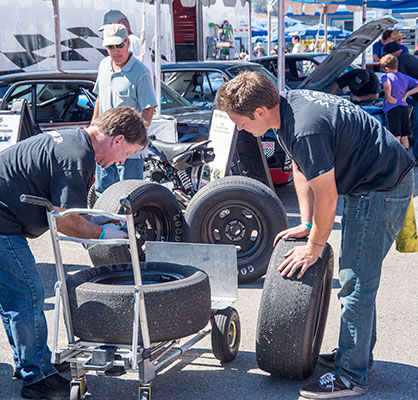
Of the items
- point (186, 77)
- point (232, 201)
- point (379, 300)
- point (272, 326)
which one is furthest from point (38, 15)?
point (272, 326)

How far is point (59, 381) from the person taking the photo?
379 cm

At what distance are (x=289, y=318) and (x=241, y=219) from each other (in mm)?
2188

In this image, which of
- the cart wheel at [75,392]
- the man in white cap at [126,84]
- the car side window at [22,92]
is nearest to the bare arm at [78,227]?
the cart wheel at [75,392]

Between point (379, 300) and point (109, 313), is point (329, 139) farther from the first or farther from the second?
point (379, 300)

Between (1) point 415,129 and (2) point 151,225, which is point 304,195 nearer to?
(2) point 151,225

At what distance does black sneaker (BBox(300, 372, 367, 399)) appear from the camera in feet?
12.1

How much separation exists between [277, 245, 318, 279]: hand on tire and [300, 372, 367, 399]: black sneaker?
1.89 feet

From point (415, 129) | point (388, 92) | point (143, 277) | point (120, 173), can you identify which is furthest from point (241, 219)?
point (415, 129)

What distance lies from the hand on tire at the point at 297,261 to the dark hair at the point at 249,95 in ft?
2.54

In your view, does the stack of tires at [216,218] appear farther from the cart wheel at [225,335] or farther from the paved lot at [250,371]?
the cart wheel at [225,335]

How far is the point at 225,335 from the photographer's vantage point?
4.08 metres

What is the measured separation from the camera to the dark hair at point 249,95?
3311mm

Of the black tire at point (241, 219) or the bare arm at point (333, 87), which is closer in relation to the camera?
the black tire at point (241, 219)

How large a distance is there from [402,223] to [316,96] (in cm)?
81
